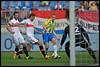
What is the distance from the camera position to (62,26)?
19.1 m

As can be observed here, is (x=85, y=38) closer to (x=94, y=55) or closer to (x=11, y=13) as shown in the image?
(x=94, y=55)

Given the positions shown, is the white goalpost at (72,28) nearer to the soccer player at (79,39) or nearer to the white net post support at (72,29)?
the white net post support at (72,29)

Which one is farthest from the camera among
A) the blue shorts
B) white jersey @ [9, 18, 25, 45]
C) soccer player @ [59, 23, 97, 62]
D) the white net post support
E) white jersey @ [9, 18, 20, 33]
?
the blue shorts

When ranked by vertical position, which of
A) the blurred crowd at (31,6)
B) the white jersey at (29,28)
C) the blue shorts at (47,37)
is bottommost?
the blue shorts at (47,37)

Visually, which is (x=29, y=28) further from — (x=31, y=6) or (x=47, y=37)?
(x=31, y=6)

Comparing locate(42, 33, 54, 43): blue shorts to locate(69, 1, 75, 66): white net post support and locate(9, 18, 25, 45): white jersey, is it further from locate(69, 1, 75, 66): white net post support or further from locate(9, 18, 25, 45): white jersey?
locate(69, 1, 75, 66): white net post support

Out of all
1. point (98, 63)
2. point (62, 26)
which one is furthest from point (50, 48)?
point (98, 63)

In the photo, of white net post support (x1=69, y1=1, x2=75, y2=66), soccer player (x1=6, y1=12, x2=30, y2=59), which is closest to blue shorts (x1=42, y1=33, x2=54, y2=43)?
soccer player (x1=6, y1=12, x2=30, y2=59)

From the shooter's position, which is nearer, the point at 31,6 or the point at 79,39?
the point at 79,39

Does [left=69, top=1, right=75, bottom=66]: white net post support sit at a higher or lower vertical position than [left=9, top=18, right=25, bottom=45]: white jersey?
higher

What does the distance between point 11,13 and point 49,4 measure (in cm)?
265

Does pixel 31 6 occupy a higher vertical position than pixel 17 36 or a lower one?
higher

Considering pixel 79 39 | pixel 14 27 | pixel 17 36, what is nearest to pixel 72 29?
pixel 79 39

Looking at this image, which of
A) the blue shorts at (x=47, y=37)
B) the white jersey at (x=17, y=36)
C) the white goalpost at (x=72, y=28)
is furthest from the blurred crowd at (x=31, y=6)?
the white goalpost at (x=72, y=28)
